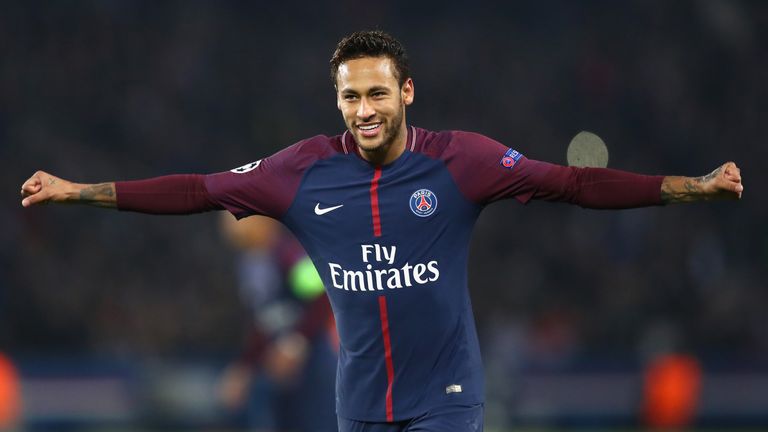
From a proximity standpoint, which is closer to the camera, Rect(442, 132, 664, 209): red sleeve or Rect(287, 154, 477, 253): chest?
Rect(442, 132, 664, 209): red sleeve

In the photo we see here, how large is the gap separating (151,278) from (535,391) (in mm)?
4927


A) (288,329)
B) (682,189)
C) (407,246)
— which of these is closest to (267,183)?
(407,246)

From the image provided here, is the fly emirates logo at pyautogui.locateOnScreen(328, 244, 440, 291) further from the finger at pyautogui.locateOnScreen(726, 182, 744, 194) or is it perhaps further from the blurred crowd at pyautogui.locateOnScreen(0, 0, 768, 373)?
the blurred crowd at pyautogui.locateOnScreen(0, 0, 768, 373)

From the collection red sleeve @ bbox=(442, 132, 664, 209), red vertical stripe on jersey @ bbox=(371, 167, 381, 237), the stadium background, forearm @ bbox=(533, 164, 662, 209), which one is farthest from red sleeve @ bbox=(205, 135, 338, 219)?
the stadium background

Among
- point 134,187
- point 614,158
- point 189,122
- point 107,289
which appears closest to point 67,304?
point 107,289

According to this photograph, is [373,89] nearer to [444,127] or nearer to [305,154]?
[305,154]

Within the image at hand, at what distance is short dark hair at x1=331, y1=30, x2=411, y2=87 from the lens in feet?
16.8

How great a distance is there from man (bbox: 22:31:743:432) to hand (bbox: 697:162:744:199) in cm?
29

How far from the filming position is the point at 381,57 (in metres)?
5.13

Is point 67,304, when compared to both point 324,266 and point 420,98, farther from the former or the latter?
point 324,266

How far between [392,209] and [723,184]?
1244mm

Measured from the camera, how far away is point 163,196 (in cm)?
527

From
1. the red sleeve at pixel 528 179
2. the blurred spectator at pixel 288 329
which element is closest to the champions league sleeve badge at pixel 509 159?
the red sleeve at pixel 528 179

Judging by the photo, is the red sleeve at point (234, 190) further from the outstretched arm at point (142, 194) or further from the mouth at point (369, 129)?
the mouth at point (369, 129)
